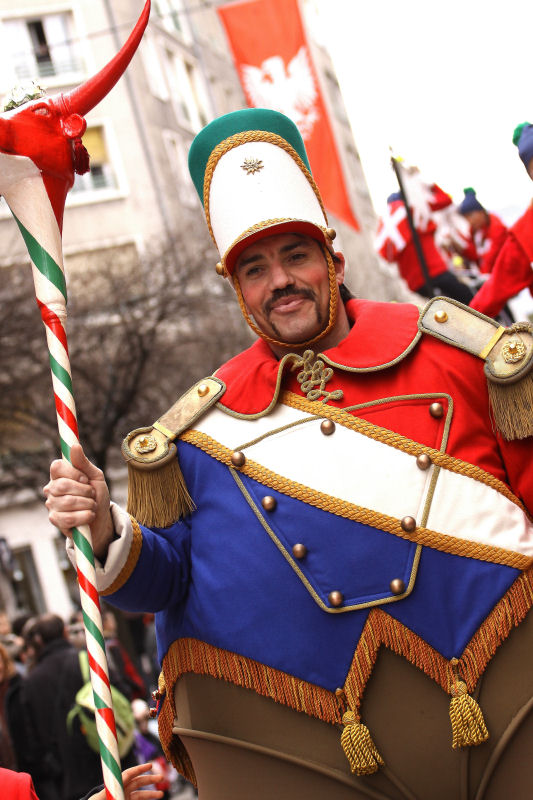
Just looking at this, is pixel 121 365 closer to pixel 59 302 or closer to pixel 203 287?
pixel 203 287

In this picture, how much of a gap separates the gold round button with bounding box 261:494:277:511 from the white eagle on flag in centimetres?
557

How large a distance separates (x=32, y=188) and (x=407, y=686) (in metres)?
1.62

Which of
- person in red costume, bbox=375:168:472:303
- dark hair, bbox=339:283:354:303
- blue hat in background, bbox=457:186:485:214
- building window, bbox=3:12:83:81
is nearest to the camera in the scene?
dark hair, bbox=339:283:354:303

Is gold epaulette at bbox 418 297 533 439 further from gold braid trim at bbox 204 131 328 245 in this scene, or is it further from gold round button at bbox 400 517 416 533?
Answer: gold braid trim at bbox 204 131 328 245

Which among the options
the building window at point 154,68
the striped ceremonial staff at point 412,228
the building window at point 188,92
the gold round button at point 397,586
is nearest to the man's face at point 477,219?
the striped ceremonial staff at point 412,228

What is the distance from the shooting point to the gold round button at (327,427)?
293 cm

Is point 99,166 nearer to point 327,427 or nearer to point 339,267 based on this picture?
point 339,267

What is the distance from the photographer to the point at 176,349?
2055 centimetres

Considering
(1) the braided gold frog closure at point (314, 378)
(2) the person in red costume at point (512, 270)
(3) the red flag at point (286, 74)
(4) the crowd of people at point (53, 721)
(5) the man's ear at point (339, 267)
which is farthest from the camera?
(3) the red flag at point (286, 74)

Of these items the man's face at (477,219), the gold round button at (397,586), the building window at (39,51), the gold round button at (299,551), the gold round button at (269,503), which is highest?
the building window at (39,51)

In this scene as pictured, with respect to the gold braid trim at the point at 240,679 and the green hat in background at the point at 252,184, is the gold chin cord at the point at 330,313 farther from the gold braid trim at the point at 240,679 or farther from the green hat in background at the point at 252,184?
the gold braid trim at the point at 240,679

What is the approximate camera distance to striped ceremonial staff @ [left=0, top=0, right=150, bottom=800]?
107 inches

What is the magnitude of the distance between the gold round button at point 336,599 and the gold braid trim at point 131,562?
1.74 feet

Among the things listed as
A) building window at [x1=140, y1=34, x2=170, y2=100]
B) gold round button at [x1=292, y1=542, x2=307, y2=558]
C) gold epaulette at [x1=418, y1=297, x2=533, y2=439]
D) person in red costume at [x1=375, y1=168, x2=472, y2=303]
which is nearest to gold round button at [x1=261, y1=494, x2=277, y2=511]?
gold round button at [x1=292, y1=542, x2=307, y2=558]
